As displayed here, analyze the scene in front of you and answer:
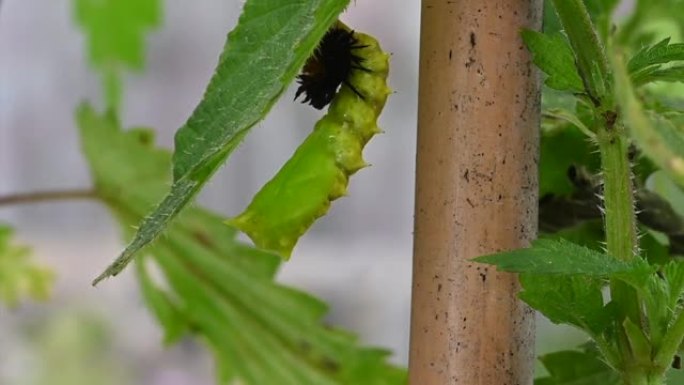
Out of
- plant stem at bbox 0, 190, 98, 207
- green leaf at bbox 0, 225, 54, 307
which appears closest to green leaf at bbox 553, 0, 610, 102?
plant stem at bbox 0, 190, 98, 207

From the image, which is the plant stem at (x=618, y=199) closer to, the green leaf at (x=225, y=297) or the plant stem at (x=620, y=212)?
the plant stem at (x=620, y=212)

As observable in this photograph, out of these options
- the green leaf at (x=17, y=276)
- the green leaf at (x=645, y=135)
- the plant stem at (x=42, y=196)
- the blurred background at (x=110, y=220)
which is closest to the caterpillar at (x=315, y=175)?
the green leaf at (x=645, y=135)

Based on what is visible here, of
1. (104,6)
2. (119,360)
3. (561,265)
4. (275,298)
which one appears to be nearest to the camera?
(561,265)

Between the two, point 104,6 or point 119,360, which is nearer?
point 104,6

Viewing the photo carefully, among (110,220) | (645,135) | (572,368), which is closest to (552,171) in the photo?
(572,368)

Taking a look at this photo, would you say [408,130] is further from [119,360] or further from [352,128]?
[352,128]

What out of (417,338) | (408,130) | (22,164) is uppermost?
(408,130)

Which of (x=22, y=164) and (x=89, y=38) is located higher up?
(x=22, y=164)

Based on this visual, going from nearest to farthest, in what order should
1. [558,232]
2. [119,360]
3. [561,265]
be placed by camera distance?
1. [561,265]
2. [558,232]
3. [119,360]

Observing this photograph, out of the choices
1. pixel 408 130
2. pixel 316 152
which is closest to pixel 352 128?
pixel 316 152

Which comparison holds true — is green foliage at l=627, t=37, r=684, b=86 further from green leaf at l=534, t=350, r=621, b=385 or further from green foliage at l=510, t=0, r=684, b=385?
green leaf at l=534, t=350, r=621, b=385
